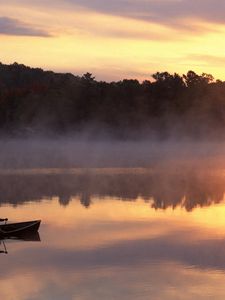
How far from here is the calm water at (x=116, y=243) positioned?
13.9 m

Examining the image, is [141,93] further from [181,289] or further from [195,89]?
[181,289]

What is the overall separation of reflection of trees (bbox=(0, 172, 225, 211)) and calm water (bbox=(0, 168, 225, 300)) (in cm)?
5

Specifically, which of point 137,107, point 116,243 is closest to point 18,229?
point 116,243

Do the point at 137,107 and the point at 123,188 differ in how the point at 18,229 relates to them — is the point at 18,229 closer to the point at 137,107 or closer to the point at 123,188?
the point at 123,188

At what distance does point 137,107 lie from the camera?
10031 cm

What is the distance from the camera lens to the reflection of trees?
28.5 metres

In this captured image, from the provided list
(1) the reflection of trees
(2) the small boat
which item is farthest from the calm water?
(2) the small boat

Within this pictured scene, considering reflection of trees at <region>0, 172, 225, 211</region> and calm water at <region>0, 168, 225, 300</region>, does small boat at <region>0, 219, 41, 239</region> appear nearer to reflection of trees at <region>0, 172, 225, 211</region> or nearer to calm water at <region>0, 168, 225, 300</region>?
calm water at <region>0, 168, 225, 300</region>

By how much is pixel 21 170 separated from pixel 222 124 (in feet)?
196

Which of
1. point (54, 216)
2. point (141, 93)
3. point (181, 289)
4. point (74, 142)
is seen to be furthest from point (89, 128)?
point (181, 289)

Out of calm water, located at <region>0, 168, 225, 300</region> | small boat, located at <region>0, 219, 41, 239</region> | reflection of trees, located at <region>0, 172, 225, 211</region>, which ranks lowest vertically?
reflection of trees, located at <region>0, 172, 225, 211</region>

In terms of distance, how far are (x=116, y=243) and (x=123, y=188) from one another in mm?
14865

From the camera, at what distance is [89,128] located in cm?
10438

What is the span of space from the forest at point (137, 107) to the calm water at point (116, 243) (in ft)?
215
